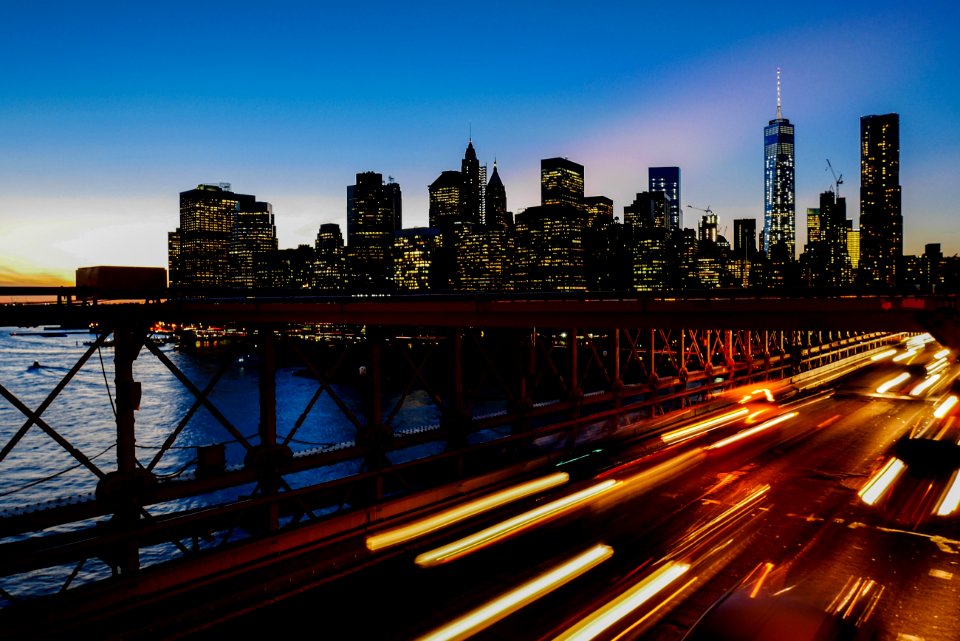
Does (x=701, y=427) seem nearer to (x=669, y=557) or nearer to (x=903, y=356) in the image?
(x=669, y=557)

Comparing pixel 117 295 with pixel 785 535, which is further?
pixel 117 295

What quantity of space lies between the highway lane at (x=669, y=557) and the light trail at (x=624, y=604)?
127 mm

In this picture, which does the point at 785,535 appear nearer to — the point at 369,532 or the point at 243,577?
the point at 369,532

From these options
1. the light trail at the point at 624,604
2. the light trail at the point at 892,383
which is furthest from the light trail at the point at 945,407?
the light trail at the point at 624,604

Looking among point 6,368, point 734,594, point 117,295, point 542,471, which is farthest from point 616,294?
point 6,368

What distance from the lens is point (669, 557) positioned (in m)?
12.0

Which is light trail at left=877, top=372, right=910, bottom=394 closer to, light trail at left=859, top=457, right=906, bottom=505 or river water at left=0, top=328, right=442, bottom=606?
light trail at left=859, top=457, right=906, bottom=505

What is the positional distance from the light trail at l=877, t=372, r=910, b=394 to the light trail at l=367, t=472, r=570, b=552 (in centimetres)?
3141

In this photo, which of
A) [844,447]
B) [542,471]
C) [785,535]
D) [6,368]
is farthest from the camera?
[6,368]

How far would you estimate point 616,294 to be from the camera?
54.3 feet

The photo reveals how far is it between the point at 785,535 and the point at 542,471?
20.7 ft

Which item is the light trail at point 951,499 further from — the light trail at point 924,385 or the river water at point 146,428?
the light trail at point 924,385

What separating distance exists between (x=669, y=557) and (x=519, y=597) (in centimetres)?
350

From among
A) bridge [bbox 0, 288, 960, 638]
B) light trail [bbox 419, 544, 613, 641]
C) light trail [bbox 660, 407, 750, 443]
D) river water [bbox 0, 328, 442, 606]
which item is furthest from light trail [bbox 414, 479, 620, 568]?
river water [bbox 0, 328, 442, 606]
